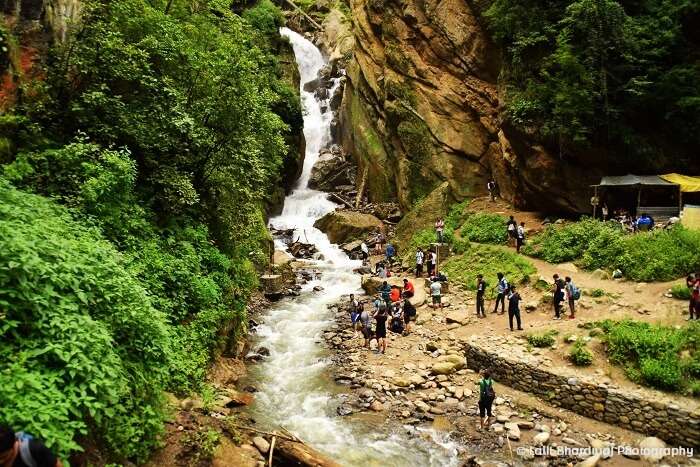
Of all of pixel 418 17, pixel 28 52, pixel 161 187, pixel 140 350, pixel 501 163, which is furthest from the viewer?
pixel 418 17

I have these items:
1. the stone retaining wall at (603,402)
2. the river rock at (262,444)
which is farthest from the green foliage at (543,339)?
the river rock at (262,444)

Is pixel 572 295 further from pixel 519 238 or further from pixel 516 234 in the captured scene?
pixel 516 234


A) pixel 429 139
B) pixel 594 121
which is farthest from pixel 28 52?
pixel 429 139

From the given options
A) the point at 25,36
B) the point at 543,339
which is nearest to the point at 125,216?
the point at 25,36

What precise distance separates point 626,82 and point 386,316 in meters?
16.8

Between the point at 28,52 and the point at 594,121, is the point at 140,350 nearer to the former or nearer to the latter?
the point at 28,52

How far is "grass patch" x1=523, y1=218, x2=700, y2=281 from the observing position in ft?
51.0

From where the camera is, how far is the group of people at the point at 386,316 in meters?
16.1

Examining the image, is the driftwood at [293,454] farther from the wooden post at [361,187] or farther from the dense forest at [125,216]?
the wooden post at [361,187]

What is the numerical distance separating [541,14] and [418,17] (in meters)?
10.0

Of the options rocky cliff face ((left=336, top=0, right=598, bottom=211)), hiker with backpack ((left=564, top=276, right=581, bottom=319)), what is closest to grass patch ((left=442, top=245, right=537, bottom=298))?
hiker with backpack ((left=564, top=276, right=581, bottom=319))

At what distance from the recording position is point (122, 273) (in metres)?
7.66

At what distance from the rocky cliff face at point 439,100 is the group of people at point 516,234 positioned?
4.13m

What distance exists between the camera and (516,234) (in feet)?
71.1
